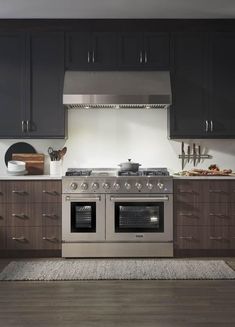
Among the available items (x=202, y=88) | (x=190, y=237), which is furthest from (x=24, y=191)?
(x=202, y=88)

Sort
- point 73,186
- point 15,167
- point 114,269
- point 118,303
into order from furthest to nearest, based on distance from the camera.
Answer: point 15,167
point 73,186
point 114,269
point 118,303

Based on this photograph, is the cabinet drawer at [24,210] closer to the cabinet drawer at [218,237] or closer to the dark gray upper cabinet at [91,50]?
the dark gray upper cabinet at [91,50]

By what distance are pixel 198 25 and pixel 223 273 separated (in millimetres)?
2660

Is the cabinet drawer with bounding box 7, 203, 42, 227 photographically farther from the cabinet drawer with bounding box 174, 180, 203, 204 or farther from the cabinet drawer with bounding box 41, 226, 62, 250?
the cabinet drawer with bounding box 174, 180, 203, 204

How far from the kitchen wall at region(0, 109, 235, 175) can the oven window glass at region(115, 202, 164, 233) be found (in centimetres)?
75

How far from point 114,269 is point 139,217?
67cm

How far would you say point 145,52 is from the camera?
5.14 meters

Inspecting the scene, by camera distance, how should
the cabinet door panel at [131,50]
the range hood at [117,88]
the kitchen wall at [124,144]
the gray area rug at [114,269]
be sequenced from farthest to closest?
1. the kitchen wall at [124,144]
2. the cabinet door panel at [131,50]
3. the range hood at [117,88]
4. the gray area rug at [114,269]

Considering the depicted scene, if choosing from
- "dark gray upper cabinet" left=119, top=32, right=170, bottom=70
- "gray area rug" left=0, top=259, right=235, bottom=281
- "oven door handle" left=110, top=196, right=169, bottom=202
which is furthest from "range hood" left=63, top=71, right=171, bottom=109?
"gray area rug" left=0, top=259, right=235, bottom=281

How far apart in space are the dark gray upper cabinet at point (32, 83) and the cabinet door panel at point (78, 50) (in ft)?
0.25

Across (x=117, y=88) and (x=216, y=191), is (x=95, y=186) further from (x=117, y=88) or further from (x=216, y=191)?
(x=216, y=191)

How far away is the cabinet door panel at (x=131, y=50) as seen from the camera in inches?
203

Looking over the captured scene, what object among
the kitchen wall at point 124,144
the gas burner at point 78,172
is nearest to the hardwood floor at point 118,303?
the gas burner at point 78,172

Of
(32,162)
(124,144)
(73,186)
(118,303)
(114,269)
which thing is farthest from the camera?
(124,144)
